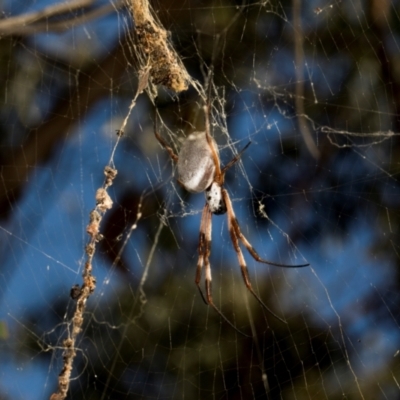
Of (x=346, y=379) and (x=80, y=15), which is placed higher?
(x=80, y=15)

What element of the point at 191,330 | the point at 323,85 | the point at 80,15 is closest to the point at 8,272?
the point at 191,330

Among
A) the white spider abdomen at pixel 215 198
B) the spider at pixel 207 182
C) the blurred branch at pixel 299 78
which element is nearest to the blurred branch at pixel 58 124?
the spider at pixel 207 182

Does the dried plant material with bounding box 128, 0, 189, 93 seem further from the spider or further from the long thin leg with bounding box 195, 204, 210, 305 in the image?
A: the long thin leg with bounding box 195, 204, 210, 305

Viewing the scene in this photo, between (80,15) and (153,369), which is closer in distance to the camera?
(80,15)

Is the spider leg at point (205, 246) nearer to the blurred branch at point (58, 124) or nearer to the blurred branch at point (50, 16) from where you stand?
the blurred branch at point (58, 124)

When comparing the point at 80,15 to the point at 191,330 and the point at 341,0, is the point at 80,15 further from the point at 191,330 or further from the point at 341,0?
the point at 191,330

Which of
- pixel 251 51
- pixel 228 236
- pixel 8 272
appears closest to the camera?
pixel 228 236

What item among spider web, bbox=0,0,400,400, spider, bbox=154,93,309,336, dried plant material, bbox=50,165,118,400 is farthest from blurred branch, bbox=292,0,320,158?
dried plant material, bbox=50,165,118,400
